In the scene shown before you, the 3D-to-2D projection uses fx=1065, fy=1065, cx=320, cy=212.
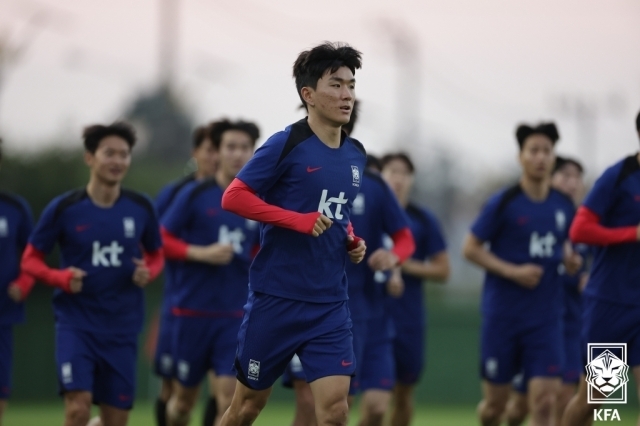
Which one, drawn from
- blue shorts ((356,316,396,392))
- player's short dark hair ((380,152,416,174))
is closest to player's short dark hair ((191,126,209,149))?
player's short dark hair ((380,152,416,174))

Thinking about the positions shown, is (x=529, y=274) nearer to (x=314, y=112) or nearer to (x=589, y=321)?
(x=589, y=321)

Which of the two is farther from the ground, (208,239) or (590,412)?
(208,239)

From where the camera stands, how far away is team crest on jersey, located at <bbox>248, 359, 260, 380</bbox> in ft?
22.5

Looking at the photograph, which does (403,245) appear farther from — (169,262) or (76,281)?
(169,262)

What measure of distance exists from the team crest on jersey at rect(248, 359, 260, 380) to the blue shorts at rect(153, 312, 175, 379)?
13.4 ft

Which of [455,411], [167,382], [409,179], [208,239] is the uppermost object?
[409,179]

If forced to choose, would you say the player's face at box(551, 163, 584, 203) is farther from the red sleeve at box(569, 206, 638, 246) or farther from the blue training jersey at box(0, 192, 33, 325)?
the blue training jersey at box(0, 192, 33, 325)

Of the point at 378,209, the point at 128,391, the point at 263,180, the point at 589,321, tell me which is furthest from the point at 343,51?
the point at 128,391

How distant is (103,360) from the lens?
8.82 meters

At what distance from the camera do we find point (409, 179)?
37.5 feet

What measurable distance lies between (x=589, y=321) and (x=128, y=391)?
12.5ft

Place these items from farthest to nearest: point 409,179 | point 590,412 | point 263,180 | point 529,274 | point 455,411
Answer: point 455,411 < point 409,179 < point 529,274 < point 590,412 < point 263,180

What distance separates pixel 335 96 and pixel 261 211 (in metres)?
0.89

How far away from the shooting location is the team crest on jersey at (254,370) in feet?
22.5
